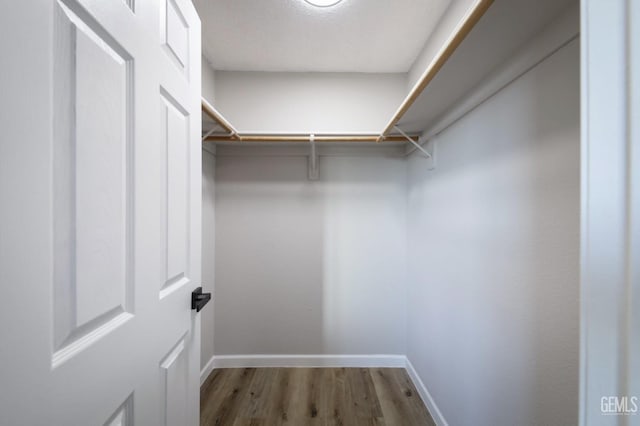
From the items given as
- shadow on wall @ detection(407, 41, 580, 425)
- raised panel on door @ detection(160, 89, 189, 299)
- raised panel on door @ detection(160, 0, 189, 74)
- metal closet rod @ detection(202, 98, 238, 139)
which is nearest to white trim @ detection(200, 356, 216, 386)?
raised panel on door @ detection(160, 89, 189, 299)

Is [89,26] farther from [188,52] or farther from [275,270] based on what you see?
[275,270]

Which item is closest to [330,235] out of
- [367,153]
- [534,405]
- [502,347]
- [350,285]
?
[350,285]

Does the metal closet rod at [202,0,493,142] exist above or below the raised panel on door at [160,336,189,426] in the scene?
above

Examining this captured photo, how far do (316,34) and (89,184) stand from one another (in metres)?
1.65

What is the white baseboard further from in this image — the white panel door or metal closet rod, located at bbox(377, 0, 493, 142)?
metal closet rod, located at bbox(377, 0, 493, 142)

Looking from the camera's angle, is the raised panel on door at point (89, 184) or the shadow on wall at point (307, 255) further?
the shadow on wall at point (307, 255)

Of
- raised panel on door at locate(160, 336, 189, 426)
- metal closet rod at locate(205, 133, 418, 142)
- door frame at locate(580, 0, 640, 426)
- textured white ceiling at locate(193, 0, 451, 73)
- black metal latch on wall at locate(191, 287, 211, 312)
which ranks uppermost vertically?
textured white ceiling at locate(193, 0, 451, 73)

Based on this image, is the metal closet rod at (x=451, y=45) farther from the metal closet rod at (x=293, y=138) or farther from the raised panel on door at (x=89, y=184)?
the raised panel on door at (x=89, y=184)

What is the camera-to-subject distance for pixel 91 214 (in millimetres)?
487

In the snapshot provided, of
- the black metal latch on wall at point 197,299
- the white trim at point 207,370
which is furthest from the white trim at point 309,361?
the black metal latch on wall at point 197,299

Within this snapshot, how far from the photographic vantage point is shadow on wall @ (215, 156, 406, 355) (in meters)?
2.18

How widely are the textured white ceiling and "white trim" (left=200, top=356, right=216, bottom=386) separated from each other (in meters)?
2.42

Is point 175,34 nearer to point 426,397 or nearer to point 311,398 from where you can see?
point 311,398

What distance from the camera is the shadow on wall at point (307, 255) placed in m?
2.18
